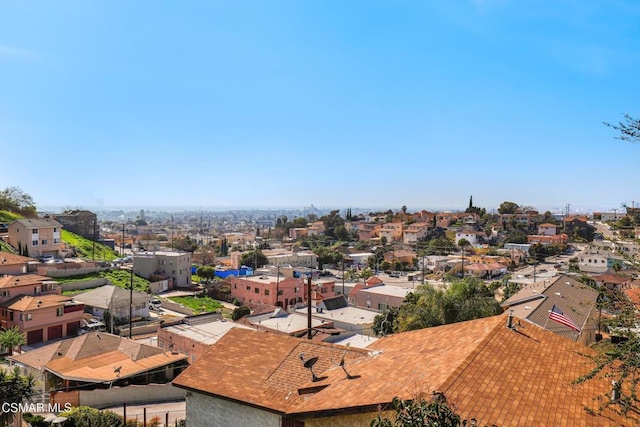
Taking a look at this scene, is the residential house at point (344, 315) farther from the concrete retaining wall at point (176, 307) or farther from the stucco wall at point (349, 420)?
the stucco wall at point (349, 420)

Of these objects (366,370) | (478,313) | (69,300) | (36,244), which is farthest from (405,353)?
(36,244)

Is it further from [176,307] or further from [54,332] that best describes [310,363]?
[176,307]

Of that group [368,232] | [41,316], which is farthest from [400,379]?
[368,232]

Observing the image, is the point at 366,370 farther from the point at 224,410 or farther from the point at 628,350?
the point at 628,350

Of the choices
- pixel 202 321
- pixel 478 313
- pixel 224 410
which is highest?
pixel 224 410

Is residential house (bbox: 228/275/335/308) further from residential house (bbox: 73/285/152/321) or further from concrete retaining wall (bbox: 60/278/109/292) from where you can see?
concrete retaining wall (bbox: 60/278/109/292)

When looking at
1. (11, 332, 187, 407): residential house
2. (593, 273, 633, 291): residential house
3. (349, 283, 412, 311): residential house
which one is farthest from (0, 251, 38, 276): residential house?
(593, 273, 633, 291): residential house
